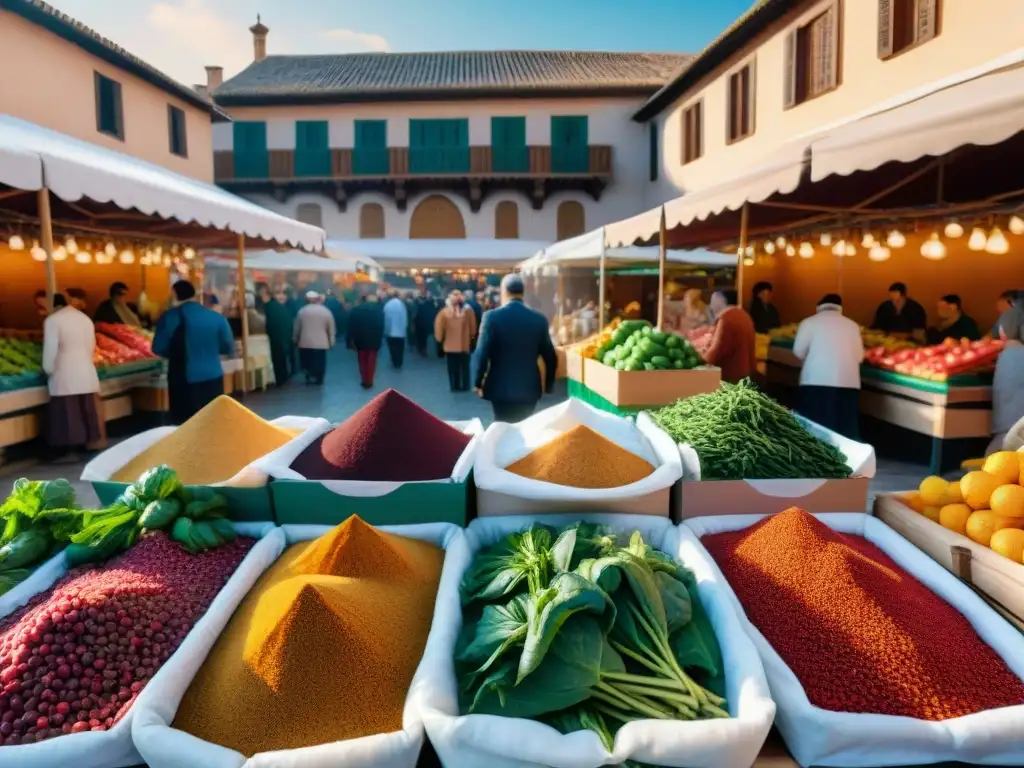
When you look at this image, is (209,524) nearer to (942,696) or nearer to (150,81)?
(942,696)

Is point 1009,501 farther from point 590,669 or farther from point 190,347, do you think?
point 190,347

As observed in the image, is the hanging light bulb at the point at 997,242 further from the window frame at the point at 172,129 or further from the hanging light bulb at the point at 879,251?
the window frame at the point at 172,129

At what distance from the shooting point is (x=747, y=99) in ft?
48.5

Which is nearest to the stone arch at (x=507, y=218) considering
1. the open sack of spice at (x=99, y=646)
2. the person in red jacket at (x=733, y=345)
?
the person in red jacket at (x=733, y=345)

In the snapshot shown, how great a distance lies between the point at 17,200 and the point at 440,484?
8.26 metres

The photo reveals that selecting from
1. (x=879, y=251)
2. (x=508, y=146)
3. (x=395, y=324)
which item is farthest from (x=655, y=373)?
(x=508, y=146)

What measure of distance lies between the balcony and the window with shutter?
48.6 feet

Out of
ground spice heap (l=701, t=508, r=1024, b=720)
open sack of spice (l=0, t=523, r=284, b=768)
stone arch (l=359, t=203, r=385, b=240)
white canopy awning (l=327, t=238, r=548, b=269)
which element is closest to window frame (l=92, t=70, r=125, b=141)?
white canopy awning (l=327, t=238, r=548, b=269)

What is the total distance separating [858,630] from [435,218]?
82.8ft

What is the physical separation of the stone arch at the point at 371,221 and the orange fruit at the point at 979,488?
24.5 m

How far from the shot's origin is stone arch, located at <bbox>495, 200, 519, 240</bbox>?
25.6m

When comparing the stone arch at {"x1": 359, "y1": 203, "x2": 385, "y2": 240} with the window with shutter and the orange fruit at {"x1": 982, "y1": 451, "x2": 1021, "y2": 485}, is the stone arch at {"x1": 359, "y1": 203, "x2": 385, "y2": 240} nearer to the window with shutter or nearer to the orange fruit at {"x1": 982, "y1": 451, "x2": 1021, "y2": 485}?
the window with shutter

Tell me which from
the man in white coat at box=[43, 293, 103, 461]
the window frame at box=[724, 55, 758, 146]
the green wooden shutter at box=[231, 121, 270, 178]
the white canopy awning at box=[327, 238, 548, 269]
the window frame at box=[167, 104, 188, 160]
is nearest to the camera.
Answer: the man in white coat at box=[43, 293, 103, 461]

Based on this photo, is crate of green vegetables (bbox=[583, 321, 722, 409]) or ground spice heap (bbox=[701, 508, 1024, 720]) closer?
ground spice heap (bbox=[701, 508, 1024, 720])
